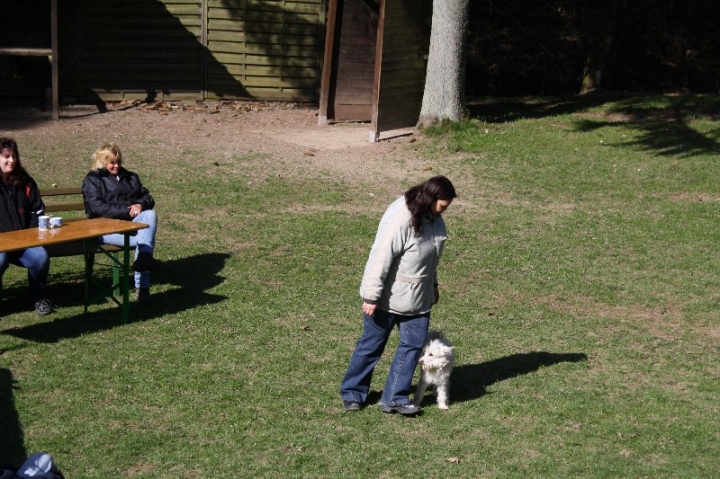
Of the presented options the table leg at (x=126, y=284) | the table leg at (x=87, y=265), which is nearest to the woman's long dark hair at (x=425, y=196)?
the table leg at (x=126, y=284)

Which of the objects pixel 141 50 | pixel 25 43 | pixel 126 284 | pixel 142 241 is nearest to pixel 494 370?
pixel 126 284

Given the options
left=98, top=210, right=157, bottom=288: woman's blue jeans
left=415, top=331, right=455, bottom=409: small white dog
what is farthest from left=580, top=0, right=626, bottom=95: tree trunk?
left=415, top=331, right=455, bottom=409: small white dog

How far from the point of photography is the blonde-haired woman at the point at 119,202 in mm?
8867

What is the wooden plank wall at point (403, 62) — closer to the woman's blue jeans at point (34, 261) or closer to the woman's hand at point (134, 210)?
the woman's hand at point (134, 210)

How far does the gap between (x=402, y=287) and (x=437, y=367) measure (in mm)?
621

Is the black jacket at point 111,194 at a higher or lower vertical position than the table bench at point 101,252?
higher

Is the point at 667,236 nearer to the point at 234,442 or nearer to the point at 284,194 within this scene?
the point at 284,194

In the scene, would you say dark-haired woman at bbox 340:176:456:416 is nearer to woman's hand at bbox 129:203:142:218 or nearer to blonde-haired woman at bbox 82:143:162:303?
blonde-haired woman at bbox 82:143:162:303

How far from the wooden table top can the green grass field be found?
2.50ft

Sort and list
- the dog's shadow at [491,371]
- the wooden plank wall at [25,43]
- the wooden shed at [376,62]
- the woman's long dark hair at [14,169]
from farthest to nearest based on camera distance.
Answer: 1. the wooden plank wall at [25,43]
2. the wooden shed at [376,62]
3. the woman's long dark hair at [14,169]
4. the dog's shadow at [491,371]

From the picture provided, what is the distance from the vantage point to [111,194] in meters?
9.10

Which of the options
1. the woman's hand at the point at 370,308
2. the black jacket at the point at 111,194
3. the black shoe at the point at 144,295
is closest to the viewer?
the woman's hand at the point at 370,308

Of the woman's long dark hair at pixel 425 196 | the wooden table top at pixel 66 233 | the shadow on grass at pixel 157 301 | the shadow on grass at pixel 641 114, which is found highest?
the woman's long dark hair at pixel 425 196

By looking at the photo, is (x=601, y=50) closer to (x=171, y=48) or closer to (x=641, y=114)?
(x=641, y=114)
